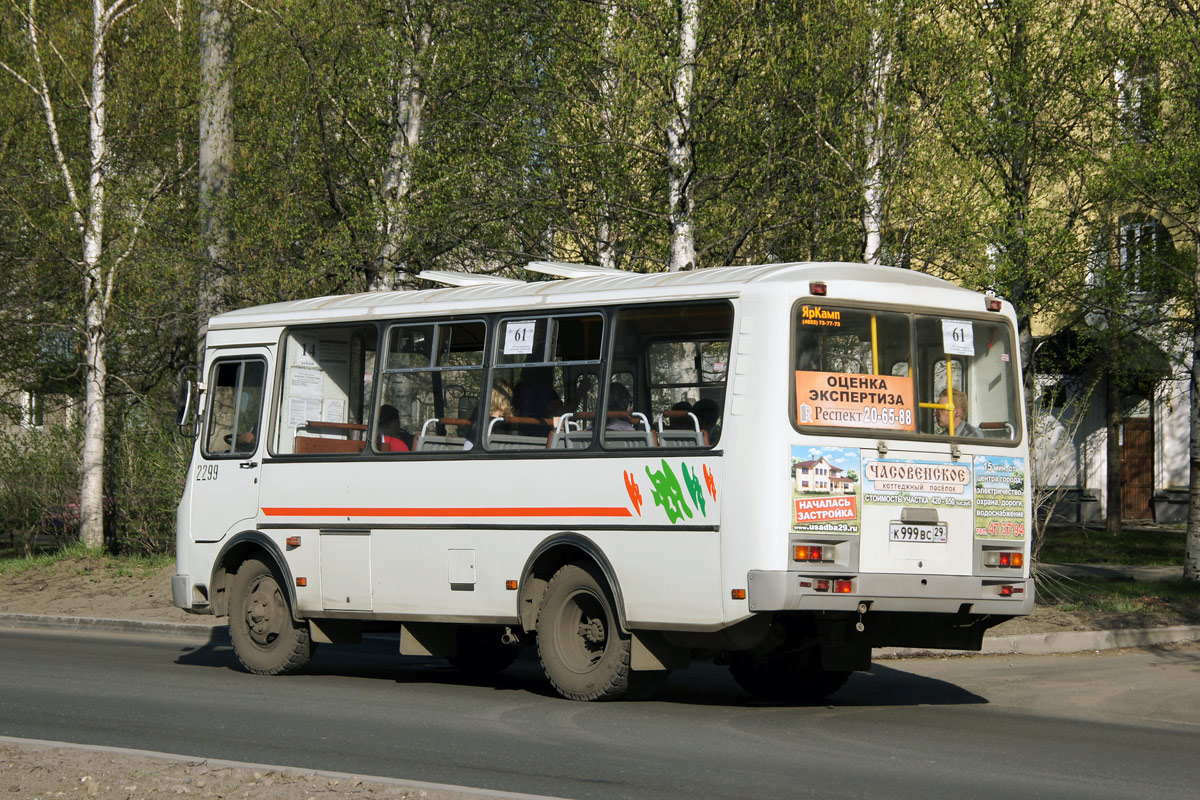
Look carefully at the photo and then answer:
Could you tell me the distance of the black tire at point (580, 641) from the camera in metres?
11.3

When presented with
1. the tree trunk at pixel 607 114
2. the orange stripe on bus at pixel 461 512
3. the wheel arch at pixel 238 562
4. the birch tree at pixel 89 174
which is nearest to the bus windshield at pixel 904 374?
the orange stripe on bus at pixel 461 512

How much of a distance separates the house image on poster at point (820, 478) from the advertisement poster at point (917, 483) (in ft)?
0.53

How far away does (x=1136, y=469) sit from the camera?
3641cm

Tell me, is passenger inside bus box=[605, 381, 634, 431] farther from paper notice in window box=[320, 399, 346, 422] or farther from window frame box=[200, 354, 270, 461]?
window frame box=[200, 354, 270, 461]

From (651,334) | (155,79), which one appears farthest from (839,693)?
(155,79)

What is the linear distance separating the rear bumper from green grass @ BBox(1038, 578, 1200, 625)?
19.0ft

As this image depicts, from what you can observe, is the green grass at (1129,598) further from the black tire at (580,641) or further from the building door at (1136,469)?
the building door at (1136,469)

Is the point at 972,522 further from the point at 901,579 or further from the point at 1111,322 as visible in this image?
the point at 1111,322

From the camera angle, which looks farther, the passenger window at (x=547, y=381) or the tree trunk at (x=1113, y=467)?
the tree trunk at (x=1113, y=467)

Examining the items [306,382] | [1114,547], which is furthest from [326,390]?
[1114,547]

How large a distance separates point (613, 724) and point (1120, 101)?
16.2 metres

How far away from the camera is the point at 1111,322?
78.3ft

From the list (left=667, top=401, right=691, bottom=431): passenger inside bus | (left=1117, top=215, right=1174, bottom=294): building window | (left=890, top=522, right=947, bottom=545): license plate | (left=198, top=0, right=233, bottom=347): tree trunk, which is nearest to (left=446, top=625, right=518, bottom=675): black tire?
(left=667, top=401, right=691, bottom=431): passenger inside bus

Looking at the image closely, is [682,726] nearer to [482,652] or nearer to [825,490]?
[825,490]
